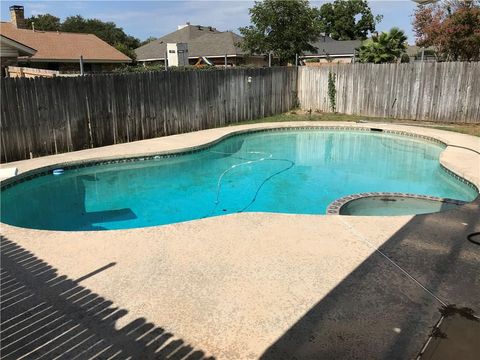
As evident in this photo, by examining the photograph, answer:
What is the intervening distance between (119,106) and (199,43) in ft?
72.7

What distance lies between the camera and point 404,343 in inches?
110

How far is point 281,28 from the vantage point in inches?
938

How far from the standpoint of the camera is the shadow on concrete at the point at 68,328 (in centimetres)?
274

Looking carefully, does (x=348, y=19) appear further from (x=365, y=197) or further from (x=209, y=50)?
(x=365, y=197)

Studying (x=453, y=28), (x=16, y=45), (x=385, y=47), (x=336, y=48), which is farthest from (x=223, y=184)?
(x=336, y=48)

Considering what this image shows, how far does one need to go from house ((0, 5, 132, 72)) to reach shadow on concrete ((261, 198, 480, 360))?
23.6 meters

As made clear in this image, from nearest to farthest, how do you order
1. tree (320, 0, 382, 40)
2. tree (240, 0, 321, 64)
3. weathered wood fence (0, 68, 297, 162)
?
weathered wood fence (0, 68, 297, 162) < tree (240, 0, 321, 64) < tree (320, 0, 382, 40)

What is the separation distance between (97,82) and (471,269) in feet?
28.2

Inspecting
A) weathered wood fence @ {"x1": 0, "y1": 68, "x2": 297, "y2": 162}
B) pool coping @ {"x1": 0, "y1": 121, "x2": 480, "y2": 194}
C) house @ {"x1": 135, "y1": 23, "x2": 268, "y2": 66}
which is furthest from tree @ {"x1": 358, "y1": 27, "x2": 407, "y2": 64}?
pool coping @ {"x1": 0, "y1": 121, "x2": 480, "y2": 194}

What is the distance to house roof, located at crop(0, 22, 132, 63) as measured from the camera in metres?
23.6

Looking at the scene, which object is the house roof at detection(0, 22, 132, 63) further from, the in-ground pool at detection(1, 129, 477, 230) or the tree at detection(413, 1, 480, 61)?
the tree at detection(413, 1, 480, 61)

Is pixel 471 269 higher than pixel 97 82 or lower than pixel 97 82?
lower

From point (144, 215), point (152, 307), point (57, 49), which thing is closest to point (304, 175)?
point (144, 215)

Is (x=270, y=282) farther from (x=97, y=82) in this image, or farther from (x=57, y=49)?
(x=57, y=49)
